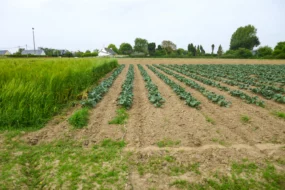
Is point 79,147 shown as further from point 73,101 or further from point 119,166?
point 73,101

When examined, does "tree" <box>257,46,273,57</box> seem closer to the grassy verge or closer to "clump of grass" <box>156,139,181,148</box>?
"clump of grass" <box>156,139,181,148</box>

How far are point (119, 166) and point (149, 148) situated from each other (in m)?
0.89

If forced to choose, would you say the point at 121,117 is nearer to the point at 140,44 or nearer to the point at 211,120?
the point at 211,120

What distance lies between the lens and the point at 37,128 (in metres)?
4.96

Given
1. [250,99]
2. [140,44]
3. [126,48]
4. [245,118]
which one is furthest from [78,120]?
[140,44]

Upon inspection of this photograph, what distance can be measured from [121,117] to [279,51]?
226 feet

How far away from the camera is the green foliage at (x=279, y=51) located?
55875 millimetres

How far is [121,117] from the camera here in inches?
223

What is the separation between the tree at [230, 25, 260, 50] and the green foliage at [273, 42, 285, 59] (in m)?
27.3

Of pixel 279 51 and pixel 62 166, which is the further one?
pixel 279 51

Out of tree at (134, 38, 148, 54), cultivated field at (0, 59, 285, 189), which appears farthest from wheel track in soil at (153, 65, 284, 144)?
tree at (134, 38, 148, 54)

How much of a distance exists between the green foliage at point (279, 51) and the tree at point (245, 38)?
1073 inches

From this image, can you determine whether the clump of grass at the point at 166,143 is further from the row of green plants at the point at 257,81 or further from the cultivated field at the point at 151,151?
the row of green plants at the point at 257,81

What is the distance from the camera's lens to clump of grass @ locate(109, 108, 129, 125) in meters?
5.36
